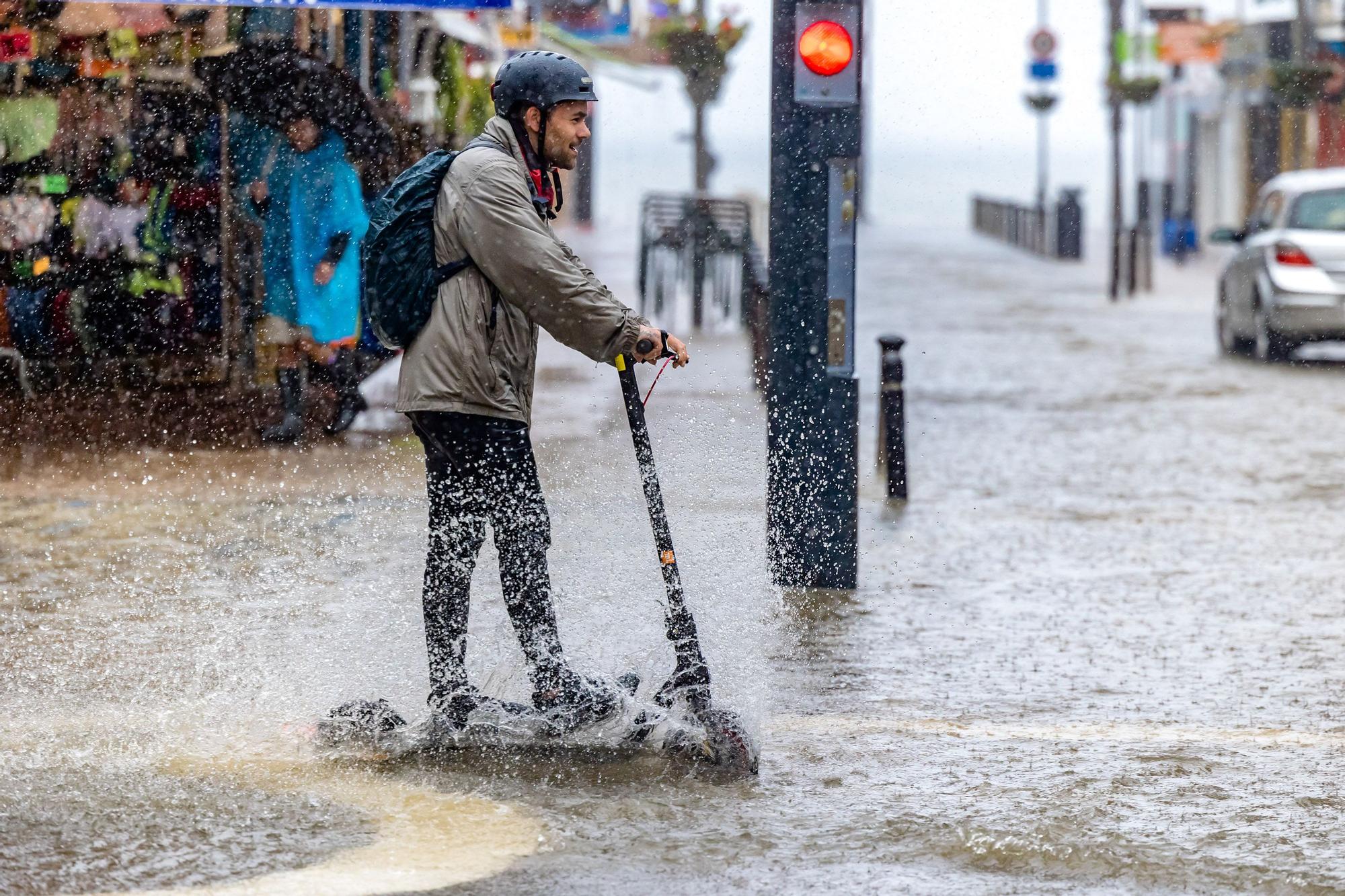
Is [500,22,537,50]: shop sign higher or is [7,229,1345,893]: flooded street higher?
[500,22,537,50]: shop sign

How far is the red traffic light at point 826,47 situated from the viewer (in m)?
7.68

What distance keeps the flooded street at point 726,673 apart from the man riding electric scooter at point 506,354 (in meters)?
0.29

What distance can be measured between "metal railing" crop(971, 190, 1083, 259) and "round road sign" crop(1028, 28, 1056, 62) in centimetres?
334

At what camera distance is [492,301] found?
212 inches

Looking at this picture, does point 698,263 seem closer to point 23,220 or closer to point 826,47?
point 23,220

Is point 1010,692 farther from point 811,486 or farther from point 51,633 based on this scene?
point 51,633

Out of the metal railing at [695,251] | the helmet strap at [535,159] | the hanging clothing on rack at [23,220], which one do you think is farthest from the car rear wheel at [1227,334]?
the helmet strap at [535,159]

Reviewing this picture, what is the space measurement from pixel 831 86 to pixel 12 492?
466 cm

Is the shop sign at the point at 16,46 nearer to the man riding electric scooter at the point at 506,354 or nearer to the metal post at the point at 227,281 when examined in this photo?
the metal post at the point at 227,281

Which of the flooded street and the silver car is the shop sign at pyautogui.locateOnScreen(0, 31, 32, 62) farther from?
the silver car

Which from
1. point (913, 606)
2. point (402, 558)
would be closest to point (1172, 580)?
point (913, 606)

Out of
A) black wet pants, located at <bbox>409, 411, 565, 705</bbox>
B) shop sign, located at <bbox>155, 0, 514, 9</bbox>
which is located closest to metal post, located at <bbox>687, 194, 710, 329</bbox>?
shop sign, located at <bbox>155, 0, 514, 9</bbox>

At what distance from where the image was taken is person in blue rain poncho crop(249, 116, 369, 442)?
11.5 meters

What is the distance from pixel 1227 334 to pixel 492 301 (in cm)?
1515
